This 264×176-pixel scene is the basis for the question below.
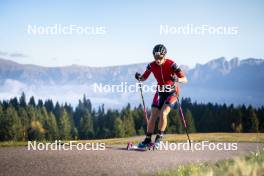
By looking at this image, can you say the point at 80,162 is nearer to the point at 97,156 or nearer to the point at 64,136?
the point at 97,156

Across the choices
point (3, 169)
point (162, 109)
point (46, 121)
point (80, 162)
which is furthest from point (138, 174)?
point (46, 121)

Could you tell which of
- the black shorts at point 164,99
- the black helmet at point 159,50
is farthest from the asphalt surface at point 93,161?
the black helmet at point 159,50

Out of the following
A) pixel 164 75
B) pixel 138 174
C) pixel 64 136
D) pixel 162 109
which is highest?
pixel 164 75

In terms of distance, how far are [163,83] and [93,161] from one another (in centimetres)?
390

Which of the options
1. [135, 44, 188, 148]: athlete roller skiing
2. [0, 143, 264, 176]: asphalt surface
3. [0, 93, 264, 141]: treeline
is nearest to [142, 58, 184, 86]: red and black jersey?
[135, 44, 188, 148]: athlete roller skiing

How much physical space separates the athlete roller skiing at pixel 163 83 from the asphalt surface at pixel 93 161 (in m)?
1.05

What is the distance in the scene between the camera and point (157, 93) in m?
14.4

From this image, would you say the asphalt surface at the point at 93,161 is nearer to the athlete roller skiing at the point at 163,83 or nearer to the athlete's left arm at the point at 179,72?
the athlete roller skiing at the point at 163,83

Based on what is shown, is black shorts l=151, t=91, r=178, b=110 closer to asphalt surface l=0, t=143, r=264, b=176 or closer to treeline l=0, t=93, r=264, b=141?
asphalt surface l=0, t=143, r=264, b=176

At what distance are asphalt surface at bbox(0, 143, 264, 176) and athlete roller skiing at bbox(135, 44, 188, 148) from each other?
1049mm

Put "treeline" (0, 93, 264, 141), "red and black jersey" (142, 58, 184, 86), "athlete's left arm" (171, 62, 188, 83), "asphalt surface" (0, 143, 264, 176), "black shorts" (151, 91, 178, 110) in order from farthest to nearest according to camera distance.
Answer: "treeline" (0, 93, 264, 141)
"black shorts" (151, 91, 178, 110)
"red and black jersey" (142, 58, 184, 86)
"athlete's left arm" (171, 62, 188, 83)
"asphalt surface" (0, 143, 264, 176)

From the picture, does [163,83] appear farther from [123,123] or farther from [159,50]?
[123,123]

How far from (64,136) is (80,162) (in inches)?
5216

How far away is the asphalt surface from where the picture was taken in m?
10.1
